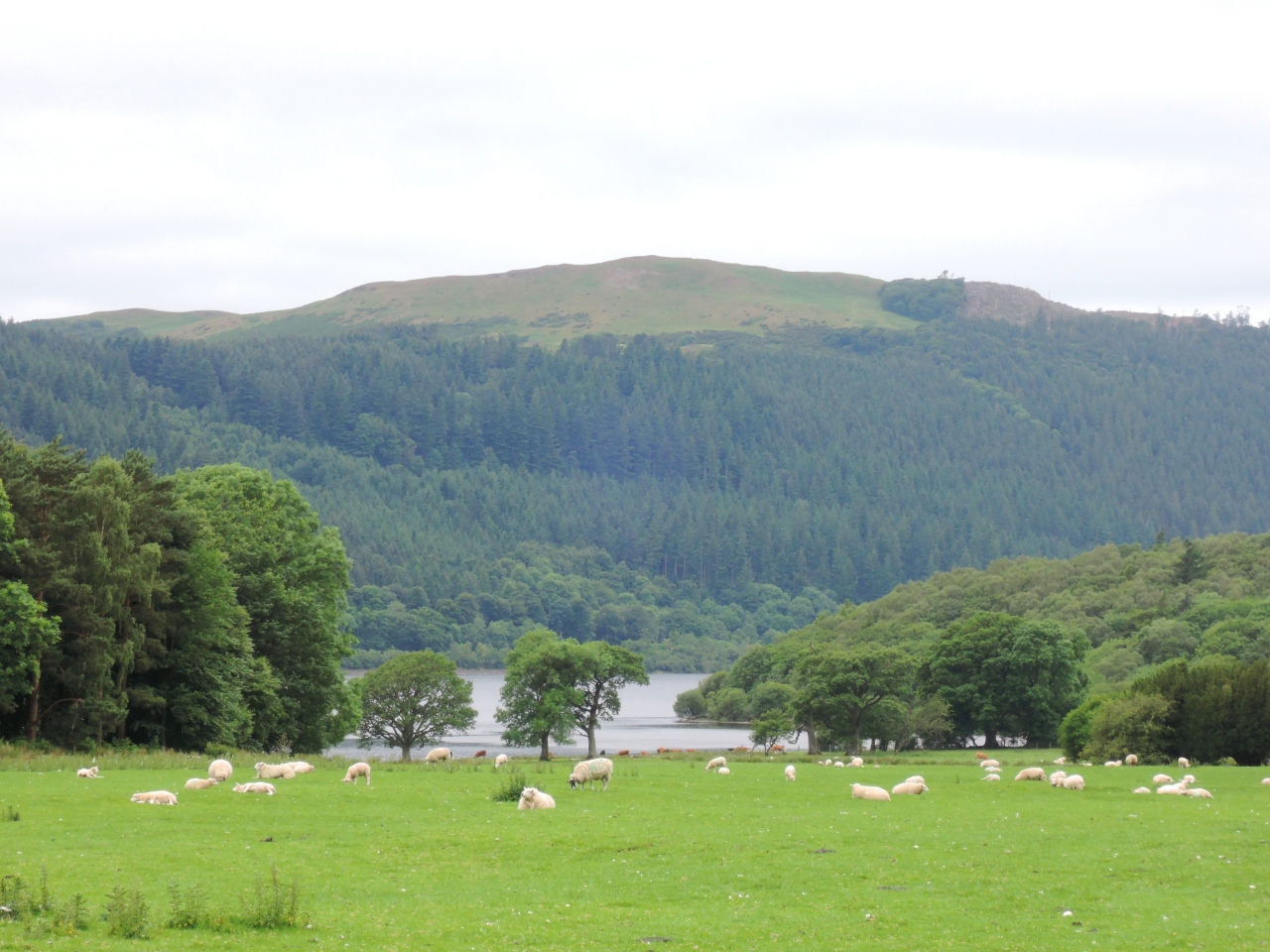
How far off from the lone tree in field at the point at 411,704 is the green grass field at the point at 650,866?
4953 cm

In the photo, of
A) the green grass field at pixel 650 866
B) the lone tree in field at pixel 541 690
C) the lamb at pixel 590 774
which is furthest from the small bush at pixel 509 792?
the lone tree in field at pixel 541 690

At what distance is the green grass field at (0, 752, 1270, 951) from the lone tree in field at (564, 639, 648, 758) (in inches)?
1786

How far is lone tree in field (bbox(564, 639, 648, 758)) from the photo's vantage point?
78.6 m

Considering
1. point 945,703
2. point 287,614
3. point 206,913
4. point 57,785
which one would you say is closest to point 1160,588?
point 945,703

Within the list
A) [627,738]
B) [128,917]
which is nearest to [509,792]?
[128,917]

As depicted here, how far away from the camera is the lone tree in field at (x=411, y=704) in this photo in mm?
82562

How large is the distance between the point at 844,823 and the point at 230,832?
12.7m

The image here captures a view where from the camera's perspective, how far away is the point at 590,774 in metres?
35.2

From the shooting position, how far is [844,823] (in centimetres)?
2694

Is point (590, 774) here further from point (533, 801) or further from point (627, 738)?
point (627, 738)

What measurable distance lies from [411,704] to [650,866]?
64.2m

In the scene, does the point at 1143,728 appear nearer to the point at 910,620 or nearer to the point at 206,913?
the point at 206,913

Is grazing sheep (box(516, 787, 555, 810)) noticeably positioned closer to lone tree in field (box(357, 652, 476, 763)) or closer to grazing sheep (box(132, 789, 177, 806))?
Result: grazing sheep (box(132, 789, 177, 806))

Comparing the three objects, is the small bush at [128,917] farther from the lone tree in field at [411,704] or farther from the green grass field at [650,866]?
the lone tree in field at [411,704]
